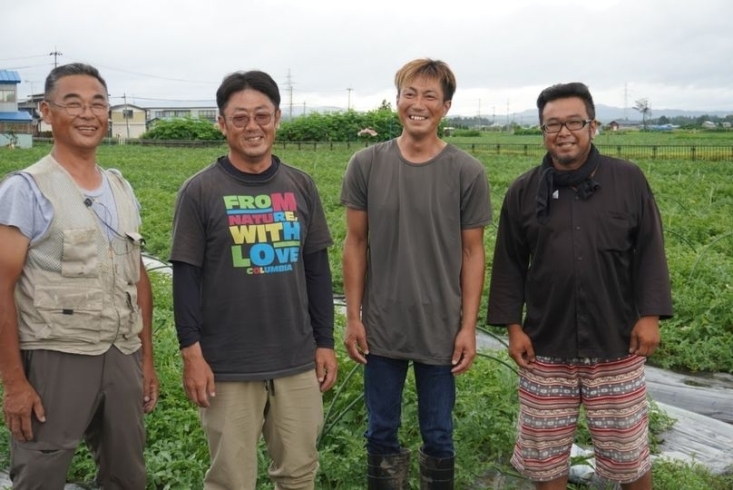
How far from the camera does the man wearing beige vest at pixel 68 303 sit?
7.92 ft

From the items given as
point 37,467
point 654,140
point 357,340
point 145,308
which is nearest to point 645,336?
point 357,340

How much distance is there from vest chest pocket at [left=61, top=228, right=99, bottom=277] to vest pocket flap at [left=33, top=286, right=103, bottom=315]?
5cm

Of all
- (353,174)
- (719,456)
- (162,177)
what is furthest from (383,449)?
(162,177)

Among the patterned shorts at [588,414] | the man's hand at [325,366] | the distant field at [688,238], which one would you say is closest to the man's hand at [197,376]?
the man's hand at [325,366]

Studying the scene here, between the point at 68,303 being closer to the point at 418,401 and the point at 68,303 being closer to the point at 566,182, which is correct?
the point at 418,401

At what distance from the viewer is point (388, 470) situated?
3123 mm

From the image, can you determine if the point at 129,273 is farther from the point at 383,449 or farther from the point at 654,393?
the point at 654,393

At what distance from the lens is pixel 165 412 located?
4152mm

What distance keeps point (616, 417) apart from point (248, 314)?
1.39 meters

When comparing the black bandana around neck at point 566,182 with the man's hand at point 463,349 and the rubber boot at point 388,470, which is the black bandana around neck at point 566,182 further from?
the rubber boot at point 388,470

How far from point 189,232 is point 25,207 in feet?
1.63

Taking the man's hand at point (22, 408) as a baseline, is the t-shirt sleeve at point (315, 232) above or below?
above

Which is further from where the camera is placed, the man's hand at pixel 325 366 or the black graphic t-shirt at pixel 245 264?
the man's hand at pixel 325 366

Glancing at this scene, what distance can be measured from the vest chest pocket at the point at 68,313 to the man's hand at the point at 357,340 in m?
0.94
